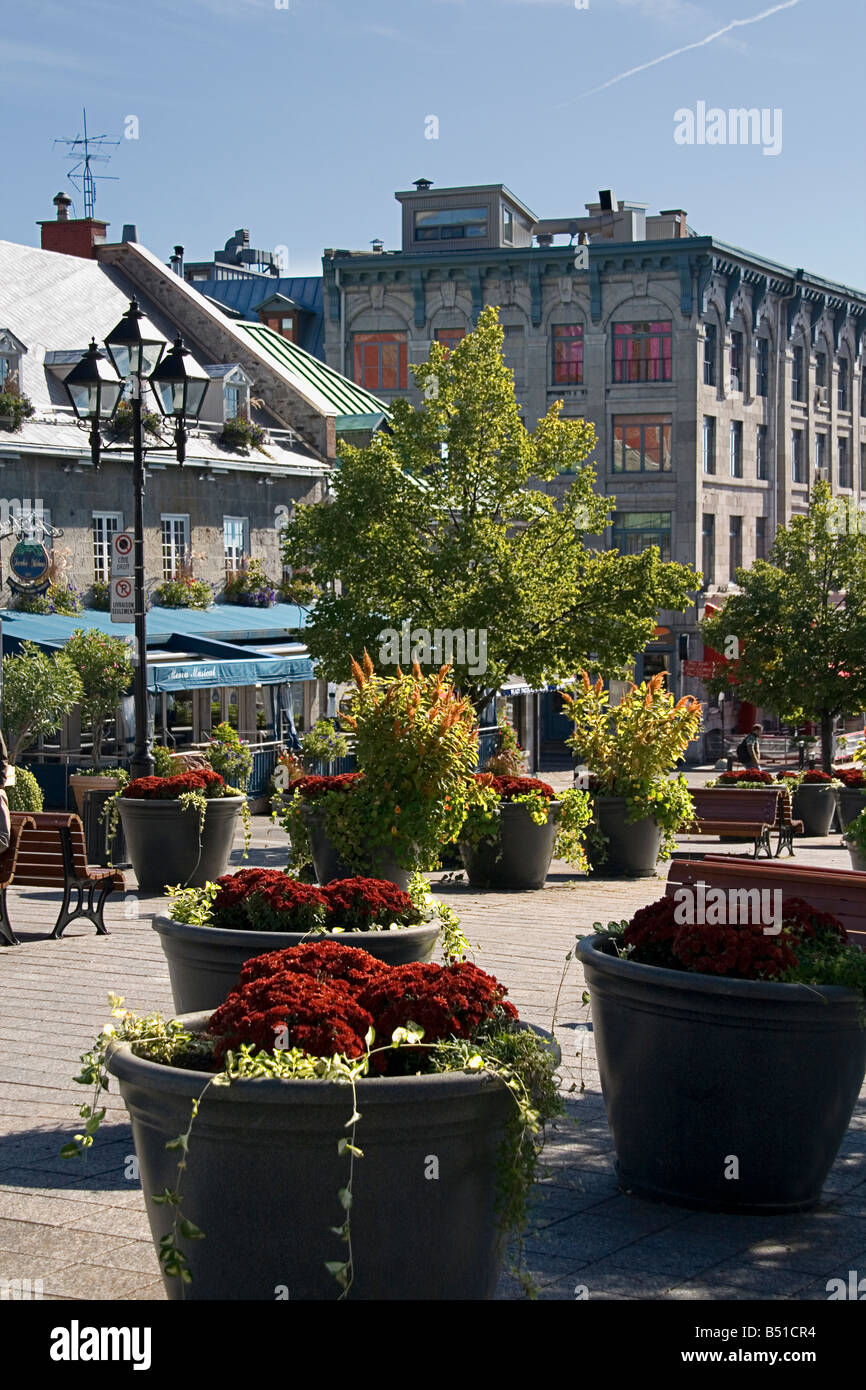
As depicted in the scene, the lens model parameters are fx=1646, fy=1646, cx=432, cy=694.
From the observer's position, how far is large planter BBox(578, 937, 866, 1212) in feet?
19.8

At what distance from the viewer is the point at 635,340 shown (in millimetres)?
53438

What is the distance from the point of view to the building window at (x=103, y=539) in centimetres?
3259

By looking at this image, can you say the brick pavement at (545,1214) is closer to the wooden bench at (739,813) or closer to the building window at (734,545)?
the wooden bench at (739,813)

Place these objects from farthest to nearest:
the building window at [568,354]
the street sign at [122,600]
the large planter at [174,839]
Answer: the building window at [568,354] < the street sign at [122,600] < the large planter at [174,839]

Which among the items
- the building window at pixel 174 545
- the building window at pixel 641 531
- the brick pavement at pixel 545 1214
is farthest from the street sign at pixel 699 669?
the brick pavement at pixel 545 1214

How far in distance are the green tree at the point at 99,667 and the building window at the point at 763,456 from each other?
3423 cm

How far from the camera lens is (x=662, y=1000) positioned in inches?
244

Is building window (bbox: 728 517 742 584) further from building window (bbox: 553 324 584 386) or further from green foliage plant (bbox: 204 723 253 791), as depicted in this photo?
green foliage plant (bbox: 204 723 253 791)

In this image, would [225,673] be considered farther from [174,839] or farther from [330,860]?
[330,860]

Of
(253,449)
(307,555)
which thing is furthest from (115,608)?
(253,449)

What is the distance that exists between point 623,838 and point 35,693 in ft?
36.9

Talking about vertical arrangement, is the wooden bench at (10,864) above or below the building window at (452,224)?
below

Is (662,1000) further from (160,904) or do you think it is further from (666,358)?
(666,358)

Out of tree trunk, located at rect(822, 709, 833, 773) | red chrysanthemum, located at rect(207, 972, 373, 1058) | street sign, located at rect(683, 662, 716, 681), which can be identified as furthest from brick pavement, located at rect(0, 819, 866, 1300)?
street sign, located at rect(683, 662, 716, 681)
